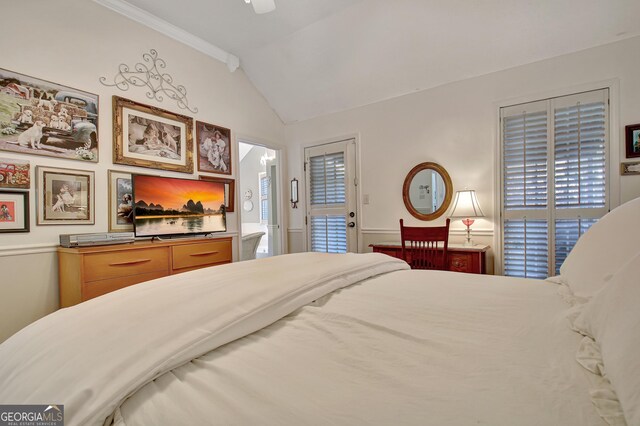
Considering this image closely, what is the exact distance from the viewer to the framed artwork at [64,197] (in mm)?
2365

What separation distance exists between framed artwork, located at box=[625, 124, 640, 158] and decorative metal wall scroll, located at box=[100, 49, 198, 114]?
4.28 metres

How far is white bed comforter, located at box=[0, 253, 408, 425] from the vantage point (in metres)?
0.61

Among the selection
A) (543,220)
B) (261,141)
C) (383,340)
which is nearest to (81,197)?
(261,141)

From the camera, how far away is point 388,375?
655 mm

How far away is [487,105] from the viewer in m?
3.22

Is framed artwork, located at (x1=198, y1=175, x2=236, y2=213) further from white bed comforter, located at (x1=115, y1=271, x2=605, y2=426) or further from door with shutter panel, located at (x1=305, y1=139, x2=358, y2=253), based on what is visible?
white bed comforter, located at (x1=115, y1=271, x2=605, y2=426)

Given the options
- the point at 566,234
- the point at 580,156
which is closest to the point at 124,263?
the point at 566,234

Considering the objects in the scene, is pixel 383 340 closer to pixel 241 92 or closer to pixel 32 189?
pixel 32 189

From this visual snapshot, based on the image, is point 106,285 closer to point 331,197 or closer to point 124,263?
point 124,263

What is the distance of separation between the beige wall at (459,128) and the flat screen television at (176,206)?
1511 millimetres

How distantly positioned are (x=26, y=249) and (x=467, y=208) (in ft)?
12.8

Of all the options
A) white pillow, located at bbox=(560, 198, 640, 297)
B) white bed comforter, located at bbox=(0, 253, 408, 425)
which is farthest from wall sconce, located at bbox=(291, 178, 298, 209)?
white pillow, located at bbox=(560, 198, 640, 297)

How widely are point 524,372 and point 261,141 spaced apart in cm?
423

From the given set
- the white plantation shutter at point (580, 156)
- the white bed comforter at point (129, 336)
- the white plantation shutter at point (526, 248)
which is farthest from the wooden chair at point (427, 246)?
the white bed comforter at point (129, 336)
